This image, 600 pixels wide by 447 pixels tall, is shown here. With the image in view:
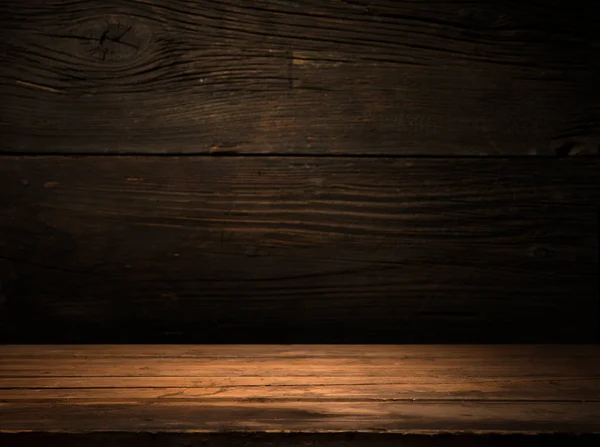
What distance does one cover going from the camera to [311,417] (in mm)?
577

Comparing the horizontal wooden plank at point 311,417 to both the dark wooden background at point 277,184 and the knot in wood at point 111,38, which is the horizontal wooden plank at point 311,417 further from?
the knot in wood at point 111,38

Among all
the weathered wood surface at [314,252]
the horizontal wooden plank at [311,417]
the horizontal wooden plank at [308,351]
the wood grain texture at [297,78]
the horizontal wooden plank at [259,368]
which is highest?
the wood grain texture at [297,78]

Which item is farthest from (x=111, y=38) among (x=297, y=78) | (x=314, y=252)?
(x=314, y=252)

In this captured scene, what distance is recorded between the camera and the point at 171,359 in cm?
95

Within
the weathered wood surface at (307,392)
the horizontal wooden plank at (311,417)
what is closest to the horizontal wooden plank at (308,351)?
the weathered wood surface at (307,392)

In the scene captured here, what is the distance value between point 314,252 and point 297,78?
0.34 meters

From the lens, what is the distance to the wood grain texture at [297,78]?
3.78 feet

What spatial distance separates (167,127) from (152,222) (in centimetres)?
18

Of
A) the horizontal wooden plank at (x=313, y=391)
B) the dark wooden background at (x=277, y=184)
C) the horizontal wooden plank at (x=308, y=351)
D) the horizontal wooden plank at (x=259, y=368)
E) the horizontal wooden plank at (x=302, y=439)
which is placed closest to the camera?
the horizontal wooden plank at (x=302, y=439)

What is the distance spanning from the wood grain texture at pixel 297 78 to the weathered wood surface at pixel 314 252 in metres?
0.05

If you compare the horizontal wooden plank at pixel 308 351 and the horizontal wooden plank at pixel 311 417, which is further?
the horizontal wooden plank at pixel 308 351

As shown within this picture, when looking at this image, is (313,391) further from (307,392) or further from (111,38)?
(111,38)

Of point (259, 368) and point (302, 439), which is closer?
point (302, 439)

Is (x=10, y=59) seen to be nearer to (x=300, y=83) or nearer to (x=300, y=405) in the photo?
(x=300, y=83)
